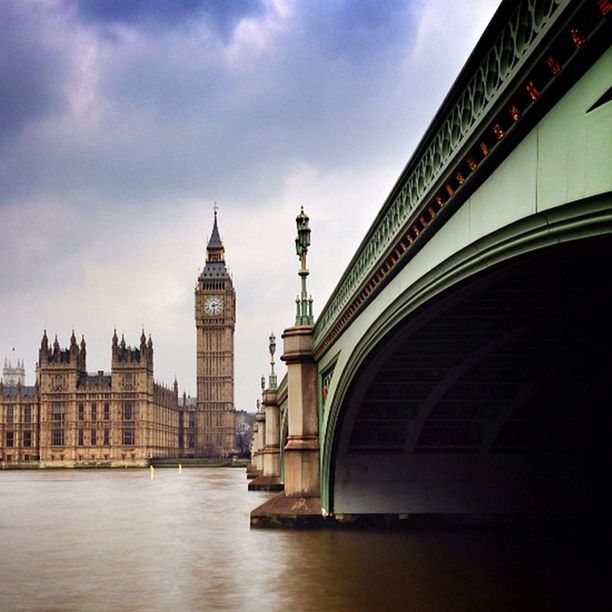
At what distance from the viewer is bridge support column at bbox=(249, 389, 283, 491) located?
53.9m

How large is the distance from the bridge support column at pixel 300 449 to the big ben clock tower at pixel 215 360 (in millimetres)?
135684

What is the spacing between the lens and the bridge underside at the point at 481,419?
1822 centimetres

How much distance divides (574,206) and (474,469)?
18569mm

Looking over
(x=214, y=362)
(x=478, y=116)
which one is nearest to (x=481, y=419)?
(x=478, y=116)

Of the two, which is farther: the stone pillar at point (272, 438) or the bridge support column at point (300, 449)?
the stone pillar at point (272, 438)

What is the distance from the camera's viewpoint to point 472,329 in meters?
17.4

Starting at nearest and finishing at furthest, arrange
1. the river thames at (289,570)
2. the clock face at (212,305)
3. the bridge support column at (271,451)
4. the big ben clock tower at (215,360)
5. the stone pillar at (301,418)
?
the river thames at (289,570)
the stone pillar at (301,418)
the bridge support column at (271,451)
the big ben clock tower at (215,360)
the clock face at (212,305)

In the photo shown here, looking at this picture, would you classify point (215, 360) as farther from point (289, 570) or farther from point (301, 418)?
point (289, 570)

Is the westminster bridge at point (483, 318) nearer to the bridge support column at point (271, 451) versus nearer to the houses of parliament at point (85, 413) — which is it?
the bridge support column at point (271, 451)

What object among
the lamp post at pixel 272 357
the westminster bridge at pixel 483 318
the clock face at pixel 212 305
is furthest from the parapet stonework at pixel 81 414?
the westminster bridge at pixel 483 318

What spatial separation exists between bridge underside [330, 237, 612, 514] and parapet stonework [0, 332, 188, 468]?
116 m

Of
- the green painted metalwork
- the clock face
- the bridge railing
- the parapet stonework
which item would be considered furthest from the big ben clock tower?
the bridge railing

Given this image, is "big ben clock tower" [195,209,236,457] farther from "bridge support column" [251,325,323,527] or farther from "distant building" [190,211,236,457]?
"bridge support column" [251,325,323,527]

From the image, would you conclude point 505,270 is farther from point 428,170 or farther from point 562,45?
point 562,45
